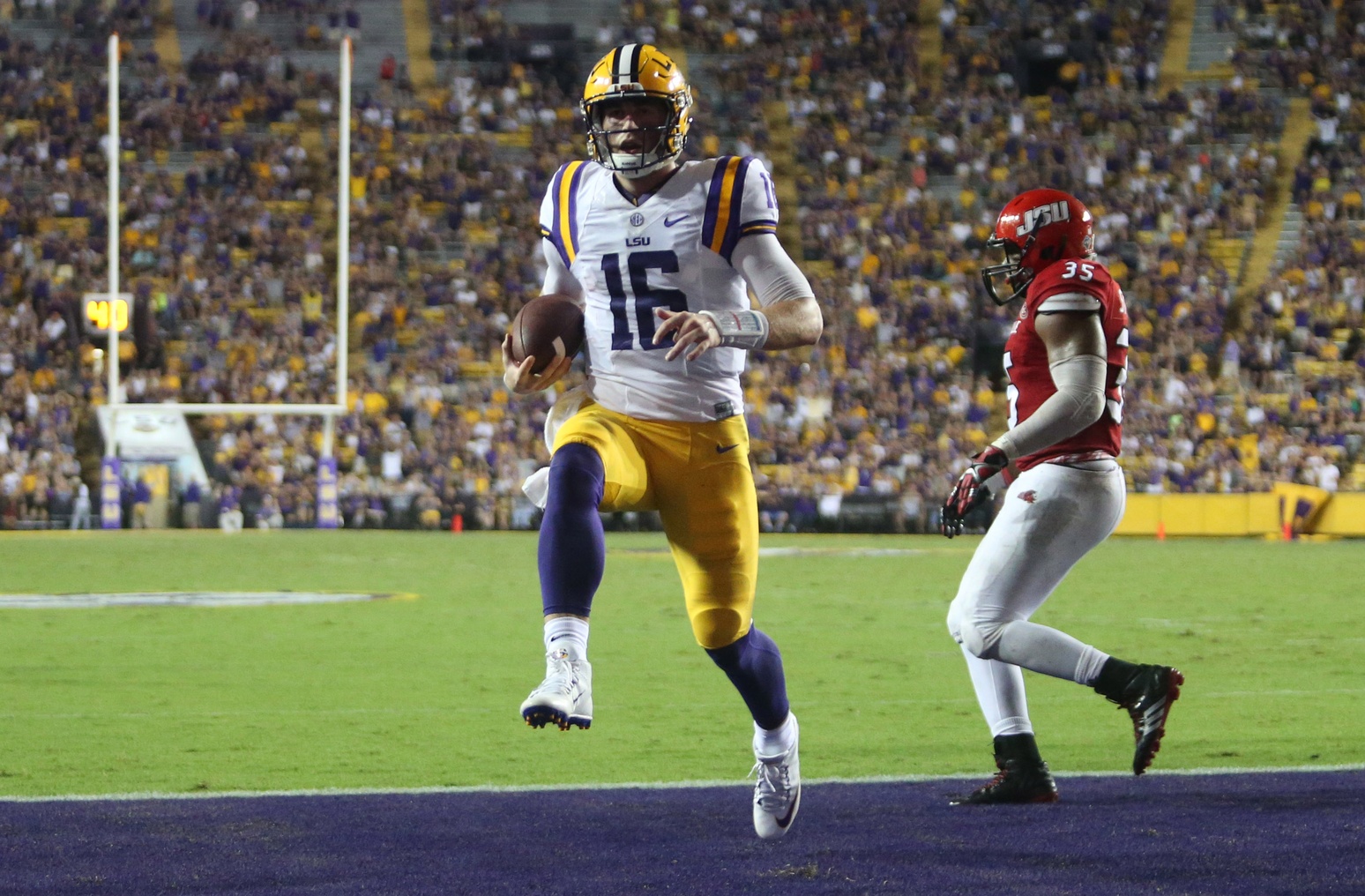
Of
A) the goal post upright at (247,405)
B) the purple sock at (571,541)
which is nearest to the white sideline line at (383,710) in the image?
the purple sock at (571,541)

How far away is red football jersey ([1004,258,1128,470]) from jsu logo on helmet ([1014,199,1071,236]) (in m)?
0.15

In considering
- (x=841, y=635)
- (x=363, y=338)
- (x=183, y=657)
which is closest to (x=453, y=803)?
(x=183, y=657)

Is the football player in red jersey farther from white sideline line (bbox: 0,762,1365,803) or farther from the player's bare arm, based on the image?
the player's bare arm

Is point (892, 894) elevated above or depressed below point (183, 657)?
above

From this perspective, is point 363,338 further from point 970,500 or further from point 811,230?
point 970,500

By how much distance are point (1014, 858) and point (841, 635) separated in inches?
256

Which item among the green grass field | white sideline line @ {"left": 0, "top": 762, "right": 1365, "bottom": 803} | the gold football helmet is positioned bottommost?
the green grass field

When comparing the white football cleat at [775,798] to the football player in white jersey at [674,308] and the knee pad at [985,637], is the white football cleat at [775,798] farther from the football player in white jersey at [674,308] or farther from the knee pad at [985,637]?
the knee pad at [985,637]

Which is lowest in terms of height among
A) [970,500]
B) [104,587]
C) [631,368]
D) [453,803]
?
[104,587]

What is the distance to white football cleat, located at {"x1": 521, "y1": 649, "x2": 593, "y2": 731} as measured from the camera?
3861 mm

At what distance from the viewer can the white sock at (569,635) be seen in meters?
4.16

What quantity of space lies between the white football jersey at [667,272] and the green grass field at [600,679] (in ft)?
6.37

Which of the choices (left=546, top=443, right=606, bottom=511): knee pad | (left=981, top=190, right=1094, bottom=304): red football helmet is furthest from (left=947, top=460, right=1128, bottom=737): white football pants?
(left=546, top=443, right=606, bottom=511): knee pad

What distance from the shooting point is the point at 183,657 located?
32.1ft
